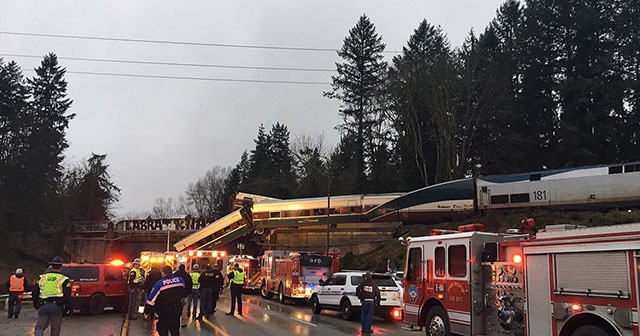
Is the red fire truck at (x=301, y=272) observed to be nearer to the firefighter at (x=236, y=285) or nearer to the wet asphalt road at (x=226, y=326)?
the wet asphalt road at (x=226, y=326)

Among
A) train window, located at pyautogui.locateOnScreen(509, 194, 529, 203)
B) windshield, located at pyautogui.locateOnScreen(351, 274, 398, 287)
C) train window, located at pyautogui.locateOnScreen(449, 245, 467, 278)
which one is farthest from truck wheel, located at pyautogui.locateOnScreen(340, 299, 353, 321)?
train window, located at pyautogui.locateOnScreen(509, 194, 529, 203)

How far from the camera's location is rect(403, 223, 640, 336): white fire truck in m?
7.98

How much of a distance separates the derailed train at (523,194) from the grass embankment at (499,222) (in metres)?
0.51

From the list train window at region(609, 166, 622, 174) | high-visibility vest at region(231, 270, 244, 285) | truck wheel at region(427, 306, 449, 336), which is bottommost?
truck wheel at region(427, 306, 449, 336)

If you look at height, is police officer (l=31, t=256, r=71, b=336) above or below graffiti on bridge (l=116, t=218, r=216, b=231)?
below

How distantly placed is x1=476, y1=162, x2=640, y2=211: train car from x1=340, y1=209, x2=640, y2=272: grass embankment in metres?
0.57

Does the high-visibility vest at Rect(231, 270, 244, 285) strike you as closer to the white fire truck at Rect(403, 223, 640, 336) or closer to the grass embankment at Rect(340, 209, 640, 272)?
the white fire truck at Rect(403, 223, 640, 336)

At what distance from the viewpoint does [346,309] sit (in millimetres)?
18953

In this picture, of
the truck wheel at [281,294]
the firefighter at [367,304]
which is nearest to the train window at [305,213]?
the truck wheel at [281,294]

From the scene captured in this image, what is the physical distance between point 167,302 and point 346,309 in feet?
34.0

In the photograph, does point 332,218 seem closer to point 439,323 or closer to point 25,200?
point 439,323

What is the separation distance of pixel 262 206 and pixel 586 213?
26003 millimetres

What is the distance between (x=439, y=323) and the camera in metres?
12.1

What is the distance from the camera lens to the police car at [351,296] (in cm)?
1828
